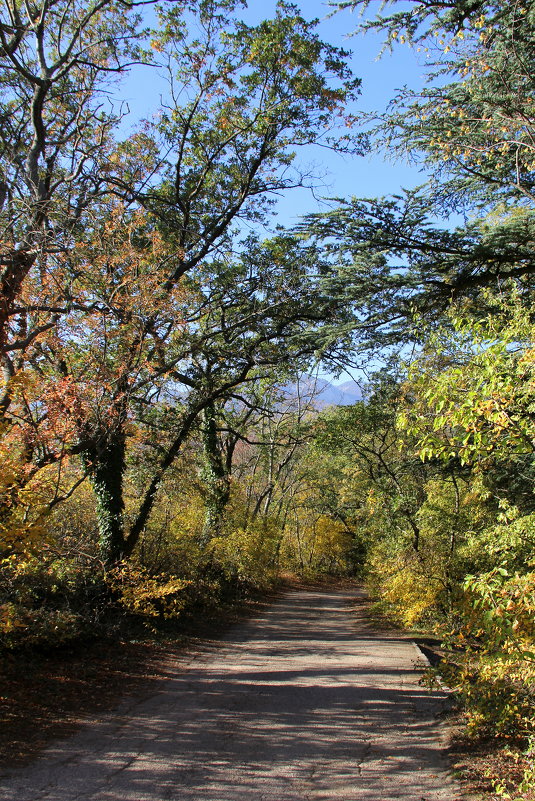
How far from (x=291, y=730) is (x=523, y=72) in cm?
790

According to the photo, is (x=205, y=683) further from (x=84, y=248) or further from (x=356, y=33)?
(x=356, y=33)

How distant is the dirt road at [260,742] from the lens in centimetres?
431

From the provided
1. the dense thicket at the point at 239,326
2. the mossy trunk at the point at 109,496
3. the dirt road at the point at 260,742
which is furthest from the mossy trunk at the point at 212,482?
the dirt road at the point at 260,742

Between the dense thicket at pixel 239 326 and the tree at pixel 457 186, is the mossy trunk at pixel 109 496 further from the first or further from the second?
the tree at pixel 457 186

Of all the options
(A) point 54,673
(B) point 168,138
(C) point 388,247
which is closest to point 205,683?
(A) point 54,673

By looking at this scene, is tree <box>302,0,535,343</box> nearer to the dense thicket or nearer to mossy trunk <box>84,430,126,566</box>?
the dense thicket

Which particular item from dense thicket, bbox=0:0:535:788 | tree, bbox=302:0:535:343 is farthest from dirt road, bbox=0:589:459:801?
tree, bbox=302:0:535:343

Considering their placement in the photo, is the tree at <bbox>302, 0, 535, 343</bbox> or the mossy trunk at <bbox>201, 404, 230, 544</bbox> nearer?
the tree at <bbox>302, 0, 535, 343</bbox>

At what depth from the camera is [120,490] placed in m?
10.5

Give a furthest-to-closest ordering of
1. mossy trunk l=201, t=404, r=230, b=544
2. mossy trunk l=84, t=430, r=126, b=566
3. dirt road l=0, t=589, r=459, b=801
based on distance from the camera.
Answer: mossy trunk l=201, t=404, r=230, b=544
mossy trunk l=84, t=430, r=126, b=566
dirt road l=0, t=589, r=459, b=801

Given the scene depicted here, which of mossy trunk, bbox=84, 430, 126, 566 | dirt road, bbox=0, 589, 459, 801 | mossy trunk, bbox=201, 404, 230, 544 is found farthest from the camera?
mossy trunk, bbox=201, 404, 230, 544

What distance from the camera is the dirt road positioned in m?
4.31

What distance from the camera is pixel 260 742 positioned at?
5352 millimetres

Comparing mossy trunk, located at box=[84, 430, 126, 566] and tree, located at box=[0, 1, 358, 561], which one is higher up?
tree, located at box=[0, 1, 358, 561]
